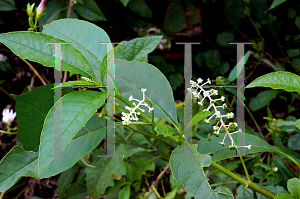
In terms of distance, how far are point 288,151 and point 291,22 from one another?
70 centimetres

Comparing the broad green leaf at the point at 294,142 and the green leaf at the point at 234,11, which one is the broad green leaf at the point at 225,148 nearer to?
the broad green leaf at the point at 294,142

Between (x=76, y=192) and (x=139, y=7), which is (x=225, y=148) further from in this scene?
(x=139, y=7)

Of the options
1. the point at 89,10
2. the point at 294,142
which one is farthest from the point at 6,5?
the point at 294,142

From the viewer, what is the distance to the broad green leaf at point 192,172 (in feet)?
1.47

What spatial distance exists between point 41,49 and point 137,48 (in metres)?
0.32

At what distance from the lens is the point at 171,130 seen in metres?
0.50

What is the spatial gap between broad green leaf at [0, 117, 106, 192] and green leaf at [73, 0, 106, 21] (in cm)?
58

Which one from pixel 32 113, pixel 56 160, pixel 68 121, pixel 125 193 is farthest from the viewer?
pixel 125 193

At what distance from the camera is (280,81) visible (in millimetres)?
486

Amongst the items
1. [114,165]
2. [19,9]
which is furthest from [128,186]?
[19,9]

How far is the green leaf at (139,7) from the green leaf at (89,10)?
0.51 ft

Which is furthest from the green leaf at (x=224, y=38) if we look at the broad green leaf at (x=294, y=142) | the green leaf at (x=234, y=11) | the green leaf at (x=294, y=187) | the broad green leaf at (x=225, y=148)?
the green leaf at (x=294, y=187)

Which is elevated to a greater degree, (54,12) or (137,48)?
(54,12)

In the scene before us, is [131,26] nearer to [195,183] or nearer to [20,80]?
[20,80]
